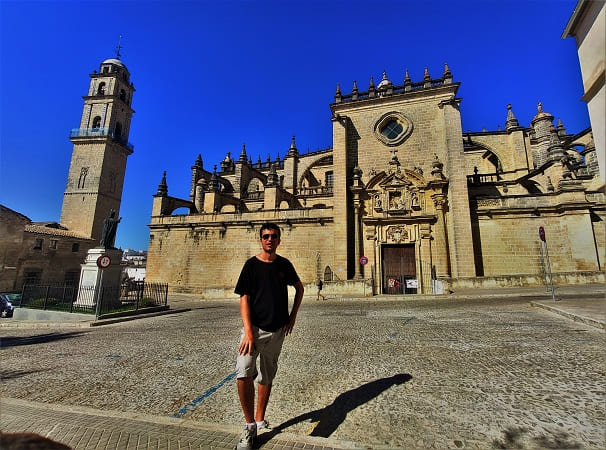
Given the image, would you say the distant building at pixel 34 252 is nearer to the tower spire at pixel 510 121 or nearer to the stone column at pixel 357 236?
the stone column at pixel 357 236

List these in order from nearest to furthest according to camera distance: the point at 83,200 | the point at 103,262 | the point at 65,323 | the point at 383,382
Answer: the point at 383,382 < the point at 65,323 < the point at 103,262 < the point at 83,200

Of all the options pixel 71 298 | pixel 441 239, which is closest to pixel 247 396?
pixel 71 298

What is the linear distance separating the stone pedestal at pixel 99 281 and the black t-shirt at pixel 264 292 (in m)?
10.5

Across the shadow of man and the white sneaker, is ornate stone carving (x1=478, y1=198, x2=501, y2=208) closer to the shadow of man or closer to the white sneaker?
the shadow of man

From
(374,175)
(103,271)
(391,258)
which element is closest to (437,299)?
(391,258)

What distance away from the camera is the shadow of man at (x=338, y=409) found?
2.24 m

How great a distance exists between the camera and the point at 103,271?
34.8 ft

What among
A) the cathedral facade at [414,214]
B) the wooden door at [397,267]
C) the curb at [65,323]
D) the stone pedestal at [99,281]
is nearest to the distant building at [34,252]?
the cathedral facade at [414,214]

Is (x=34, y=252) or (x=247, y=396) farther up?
(x=34, y=252)

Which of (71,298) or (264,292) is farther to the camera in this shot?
(71,298)

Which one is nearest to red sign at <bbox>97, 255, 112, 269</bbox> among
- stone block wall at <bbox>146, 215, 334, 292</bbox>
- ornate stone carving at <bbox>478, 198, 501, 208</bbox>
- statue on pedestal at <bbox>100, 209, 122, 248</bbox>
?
statue on pedestal at <bbox>100, 209, 122, 248</bbox>

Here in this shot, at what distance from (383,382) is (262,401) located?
5.18 feet

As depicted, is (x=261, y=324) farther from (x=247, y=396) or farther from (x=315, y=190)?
(x=315, y=190)

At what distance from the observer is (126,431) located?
2.29 meters
